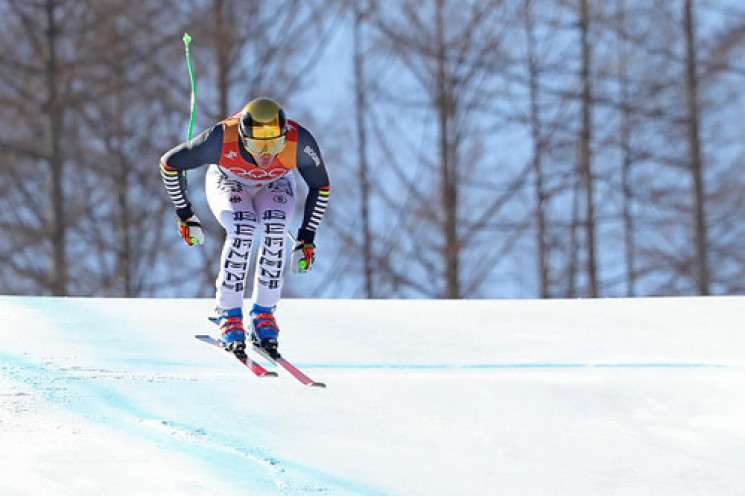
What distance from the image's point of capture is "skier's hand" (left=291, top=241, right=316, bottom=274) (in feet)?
18.9

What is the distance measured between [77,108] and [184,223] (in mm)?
10243

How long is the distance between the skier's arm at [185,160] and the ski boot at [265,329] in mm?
784

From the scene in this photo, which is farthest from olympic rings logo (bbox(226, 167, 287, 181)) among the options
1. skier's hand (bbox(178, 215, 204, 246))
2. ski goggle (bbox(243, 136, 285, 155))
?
skier's hand (bbox(178, 215, 204, 246))

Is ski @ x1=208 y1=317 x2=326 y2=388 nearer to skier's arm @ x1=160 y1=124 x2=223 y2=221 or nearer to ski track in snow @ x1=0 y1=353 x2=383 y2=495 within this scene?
ski track in snow @ x1=0 y1=353 x2=383 y2=495

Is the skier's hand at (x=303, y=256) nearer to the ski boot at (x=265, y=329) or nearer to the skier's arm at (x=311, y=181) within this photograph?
the skier's arm at (x=311, y=181)

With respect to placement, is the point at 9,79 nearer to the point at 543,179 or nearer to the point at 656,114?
the point at 543,179

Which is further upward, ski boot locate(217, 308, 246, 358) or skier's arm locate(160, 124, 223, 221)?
skier's arm locate(160, 124, 223, 221)

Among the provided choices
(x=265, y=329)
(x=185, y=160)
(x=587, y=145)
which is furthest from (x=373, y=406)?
(x=587, y=145)

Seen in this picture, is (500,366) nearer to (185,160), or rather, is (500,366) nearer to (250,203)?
(250,203)

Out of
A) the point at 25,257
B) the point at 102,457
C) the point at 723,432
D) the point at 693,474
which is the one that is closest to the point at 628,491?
the point at 693,474

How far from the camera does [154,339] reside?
21.8ft

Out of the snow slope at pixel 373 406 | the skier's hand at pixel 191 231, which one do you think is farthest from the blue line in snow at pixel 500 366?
the skier's hand at pixel 191 231

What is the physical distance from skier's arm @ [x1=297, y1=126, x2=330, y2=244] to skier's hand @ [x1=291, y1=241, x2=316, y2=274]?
35 millimetres

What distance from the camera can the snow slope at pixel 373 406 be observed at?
161 inches
